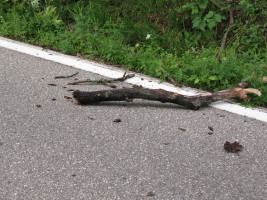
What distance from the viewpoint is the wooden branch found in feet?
13.1

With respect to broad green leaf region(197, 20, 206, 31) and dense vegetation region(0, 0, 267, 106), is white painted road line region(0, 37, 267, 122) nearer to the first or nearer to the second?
dense vegetation region(0, 0, 267, 106)

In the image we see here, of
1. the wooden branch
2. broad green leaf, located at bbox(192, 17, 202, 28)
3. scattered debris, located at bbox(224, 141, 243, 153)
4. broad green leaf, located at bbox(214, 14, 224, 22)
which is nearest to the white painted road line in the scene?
the wooden branch

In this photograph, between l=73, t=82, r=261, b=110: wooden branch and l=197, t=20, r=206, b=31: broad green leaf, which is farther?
l=197, t=20, r=206, b=31: broad green leaf

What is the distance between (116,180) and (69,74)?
7.22 ft

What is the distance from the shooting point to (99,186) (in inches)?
111

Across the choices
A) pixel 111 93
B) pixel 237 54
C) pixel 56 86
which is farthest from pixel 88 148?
pixel 237 54

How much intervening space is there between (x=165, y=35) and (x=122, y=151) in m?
2.66

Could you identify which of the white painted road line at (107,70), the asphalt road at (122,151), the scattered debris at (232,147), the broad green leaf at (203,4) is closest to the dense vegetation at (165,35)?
the broad green leaf at (203,4)

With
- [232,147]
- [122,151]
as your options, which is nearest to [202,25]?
[232,147]

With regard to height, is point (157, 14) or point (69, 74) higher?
point (157, 14)

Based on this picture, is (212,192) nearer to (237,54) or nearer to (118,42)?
(237,54)

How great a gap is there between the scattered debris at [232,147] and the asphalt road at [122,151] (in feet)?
0.13

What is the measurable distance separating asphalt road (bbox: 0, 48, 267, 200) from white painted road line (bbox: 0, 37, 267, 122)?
13cm

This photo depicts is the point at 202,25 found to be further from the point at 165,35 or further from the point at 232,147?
the point at 232,147
